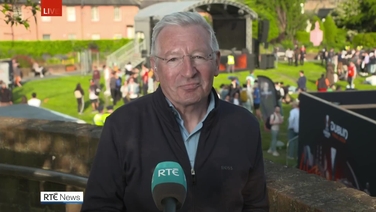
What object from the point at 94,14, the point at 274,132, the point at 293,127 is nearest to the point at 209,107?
the point at 293,127

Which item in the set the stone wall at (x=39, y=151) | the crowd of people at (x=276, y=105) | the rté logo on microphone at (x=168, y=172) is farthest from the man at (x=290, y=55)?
the rté logo on microphone at (x=168, y=172)

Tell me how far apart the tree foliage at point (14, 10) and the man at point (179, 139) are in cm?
211

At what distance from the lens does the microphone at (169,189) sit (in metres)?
1.78

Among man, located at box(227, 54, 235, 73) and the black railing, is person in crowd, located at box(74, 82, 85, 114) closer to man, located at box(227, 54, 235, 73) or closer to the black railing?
man, located at box(227, 54, 235, 73)

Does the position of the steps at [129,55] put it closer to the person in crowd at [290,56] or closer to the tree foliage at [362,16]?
the person in crowd at [290,56]

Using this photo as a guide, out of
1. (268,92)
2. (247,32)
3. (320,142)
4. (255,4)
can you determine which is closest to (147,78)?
(268,92)

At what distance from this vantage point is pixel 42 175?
5273 mm

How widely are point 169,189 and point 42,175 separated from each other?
3.70 metres

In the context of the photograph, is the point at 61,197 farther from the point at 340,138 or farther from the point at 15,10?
the point at 340,138

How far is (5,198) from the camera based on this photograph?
5613mm

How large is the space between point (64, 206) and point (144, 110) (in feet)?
9.53

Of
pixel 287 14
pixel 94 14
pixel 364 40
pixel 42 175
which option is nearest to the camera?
pixel 42 175

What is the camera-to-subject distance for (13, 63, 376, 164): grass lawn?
2389 centimetres

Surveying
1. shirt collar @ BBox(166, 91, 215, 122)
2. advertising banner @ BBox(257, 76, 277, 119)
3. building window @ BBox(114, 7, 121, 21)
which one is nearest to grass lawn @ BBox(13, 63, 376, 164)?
advertising banner @ BBox(257, 76, 277, 119)
